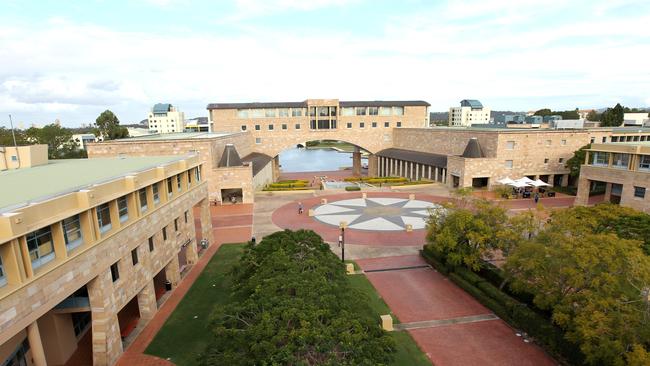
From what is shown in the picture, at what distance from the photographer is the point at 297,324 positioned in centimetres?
1157

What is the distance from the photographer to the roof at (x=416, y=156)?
56562 millimetres

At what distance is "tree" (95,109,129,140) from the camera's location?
286 ft

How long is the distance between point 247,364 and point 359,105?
207ft

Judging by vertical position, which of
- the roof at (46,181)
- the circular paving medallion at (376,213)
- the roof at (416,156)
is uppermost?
the roof at (46,181)

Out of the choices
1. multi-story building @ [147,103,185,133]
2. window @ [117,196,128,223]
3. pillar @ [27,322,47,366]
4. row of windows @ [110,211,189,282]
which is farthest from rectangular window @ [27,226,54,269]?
Answer: multi-story building @ [147,103,185,133]

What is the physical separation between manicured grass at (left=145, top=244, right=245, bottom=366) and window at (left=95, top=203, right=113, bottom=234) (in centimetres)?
624

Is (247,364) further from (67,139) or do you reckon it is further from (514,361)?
(67,139)

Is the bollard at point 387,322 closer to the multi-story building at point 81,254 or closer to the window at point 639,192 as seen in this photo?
the multi-story building at point 81,254

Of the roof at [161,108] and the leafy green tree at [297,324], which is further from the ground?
the roof at [161,108]

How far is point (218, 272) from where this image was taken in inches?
1008

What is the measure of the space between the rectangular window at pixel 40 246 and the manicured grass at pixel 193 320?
6.15m

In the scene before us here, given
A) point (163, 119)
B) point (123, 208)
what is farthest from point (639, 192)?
point (163, 119)

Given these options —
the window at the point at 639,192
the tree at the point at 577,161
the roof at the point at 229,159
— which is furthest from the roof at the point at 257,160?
the tree at the point at 577,161

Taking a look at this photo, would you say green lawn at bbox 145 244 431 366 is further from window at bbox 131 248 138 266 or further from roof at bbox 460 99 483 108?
roof at bbox 460 99 483 108
